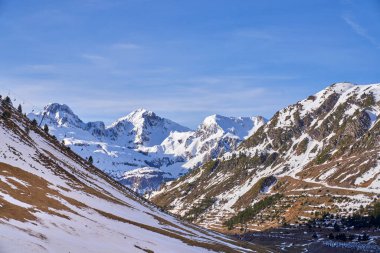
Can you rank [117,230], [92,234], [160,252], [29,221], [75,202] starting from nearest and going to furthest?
[29,221] < [92,234] < [160,252] < [117,230] < [75,202]

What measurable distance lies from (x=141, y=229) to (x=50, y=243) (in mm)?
47428

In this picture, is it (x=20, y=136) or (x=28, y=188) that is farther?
(x=20, y=136)

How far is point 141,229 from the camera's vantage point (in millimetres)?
107438

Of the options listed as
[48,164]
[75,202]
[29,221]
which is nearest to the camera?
[29,221]

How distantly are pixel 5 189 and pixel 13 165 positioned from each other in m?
30.0

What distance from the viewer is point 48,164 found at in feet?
467

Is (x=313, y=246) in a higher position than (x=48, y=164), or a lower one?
lower

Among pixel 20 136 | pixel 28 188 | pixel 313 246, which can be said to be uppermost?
pixel 20 136

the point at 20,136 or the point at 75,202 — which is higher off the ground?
the point at 20,136

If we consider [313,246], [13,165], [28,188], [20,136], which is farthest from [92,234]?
[313,246]

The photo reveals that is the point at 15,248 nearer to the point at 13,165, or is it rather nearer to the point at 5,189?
the point at 5,189

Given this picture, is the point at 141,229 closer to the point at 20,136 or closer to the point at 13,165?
the point at 13,165

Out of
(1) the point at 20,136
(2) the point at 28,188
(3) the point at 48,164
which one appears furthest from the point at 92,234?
(1) the point at 20,136

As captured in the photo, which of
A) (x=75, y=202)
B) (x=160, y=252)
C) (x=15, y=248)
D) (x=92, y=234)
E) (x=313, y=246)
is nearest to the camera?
(x=15, y=248)
